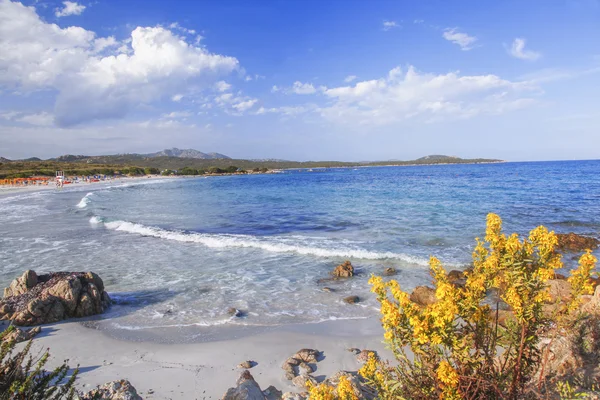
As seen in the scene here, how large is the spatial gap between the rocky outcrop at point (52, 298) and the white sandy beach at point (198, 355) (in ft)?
1.39

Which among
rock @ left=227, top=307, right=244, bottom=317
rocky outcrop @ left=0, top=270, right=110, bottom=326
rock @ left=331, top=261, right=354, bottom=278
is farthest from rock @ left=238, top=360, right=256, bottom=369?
rock @ left=331, top=261, right=354, bottom=278

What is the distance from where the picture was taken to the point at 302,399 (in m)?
5.18

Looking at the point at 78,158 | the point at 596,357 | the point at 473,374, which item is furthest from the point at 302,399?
the point at 78,158

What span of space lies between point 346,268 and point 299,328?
4547mm

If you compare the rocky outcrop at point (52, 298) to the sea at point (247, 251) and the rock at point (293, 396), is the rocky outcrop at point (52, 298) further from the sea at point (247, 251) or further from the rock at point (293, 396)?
the rock at point (293, 396)

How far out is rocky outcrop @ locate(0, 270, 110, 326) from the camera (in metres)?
8.87

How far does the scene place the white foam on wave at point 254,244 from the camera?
15015 millimetres

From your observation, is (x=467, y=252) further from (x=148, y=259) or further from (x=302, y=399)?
(x=148, y=259)

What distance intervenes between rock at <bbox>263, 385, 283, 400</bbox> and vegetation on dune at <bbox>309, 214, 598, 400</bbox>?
2.73 metres

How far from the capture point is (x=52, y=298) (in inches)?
364

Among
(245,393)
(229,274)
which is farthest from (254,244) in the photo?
(245,393)

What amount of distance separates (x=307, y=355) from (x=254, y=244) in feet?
36.0

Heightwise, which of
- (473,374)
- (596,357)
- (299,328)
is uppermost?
(473,374)

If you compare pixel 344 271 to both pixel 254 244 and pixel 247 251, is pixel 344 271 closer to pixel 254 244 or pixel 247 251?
pixel 247 251
